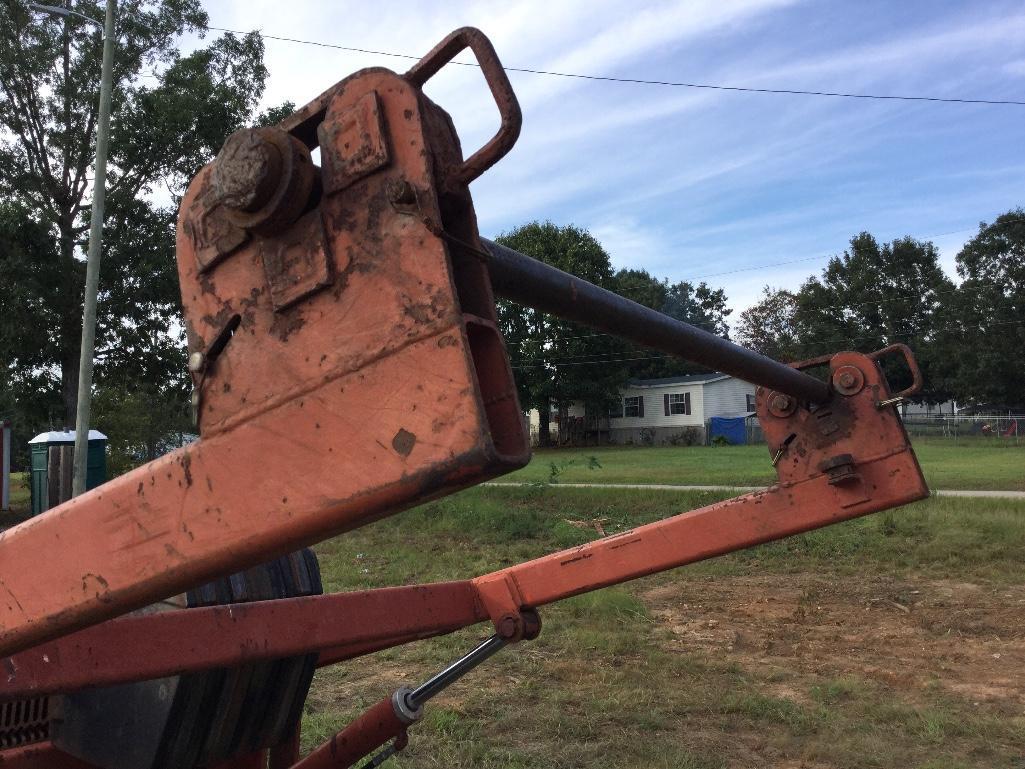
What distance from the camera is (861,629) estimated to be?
23.2 ft

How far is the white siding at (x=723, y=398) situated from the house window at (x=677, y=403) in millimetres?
1161

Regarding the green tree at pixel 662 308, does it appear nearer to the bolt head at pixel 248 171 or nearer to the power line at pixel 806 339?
the power line at pixel 806 339

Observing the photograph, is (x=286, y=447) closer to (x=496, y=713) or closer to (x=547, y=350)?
(x=496, y=713)

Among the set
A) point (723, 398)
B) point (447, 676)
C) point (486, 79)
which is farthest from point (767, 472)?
point (723, 398)

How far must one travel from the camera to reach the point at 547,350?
45.1m

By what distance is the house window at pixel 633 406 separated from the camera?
4891cm

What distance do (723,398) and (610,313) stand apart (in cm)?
4544

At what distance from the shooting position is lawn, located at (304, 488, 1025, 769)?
4.58 meters

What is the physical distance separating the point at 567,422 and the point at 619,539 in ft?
150

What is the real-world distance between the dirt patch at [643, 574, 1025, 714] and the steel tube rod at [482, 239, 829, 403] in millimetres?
3693

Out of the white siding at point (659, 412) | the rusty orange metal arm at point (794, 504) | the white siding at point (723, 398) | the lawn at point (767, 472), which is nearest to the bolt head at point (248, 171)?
the rusty orange metal arm at point (794, 504)

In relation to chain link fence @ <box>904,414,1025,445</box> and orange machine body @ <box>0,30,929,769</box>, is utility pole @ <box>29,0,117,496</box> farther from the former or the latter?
chain link fence @ <box>904,414,1025,445</box>

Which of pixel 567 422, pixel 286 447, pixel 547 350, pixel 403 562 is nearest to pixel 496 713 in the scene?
pixel 286 447

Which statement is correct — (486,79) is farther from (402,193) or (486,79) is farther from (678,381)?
(678,381)
